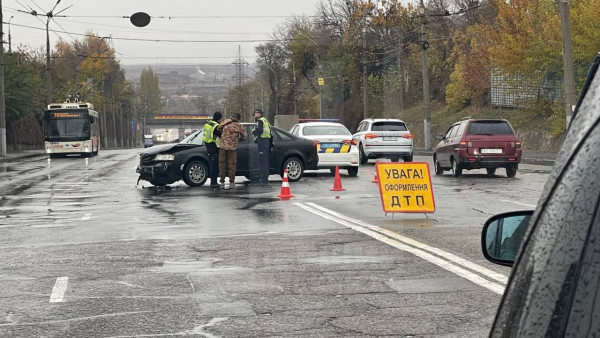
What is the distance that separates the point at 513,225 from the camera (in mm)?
2984

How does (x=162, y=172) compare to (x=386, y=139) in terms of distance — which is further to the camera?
(x=386, y=139)

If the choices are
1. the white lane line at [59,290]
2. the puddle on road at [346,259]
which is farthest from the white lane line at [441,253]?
the white lane line at [59,290]

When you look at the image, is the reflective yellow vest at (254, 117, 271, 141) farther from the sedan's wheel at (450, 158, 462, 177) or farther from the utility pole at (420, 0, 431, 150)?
the utility pole at (420, 0, 431, 150)

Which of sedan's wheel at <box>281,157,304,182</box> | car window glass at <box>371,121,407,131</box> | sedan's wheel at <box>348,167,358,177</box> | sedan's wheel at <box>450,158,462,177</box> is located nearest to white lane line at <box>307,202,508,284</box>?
sedan's wheel at <box>281,157,304,182</box>

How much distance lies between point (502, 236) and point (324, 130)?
25.9 m

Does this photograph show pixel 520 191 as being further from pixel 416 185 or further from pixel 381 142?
pixel 381 142

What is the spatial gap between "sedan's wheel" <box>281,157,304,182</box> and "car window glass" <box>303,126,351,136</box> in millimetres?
3277

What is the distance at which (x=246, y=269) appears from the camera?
945 centimetres

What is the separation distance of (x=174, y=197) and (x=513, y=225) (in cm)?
1775

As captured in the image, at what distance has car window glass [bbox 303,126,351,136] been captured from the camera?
28.7 metres

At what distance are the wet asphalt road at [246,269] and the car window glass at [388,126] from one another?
16097 millimetres

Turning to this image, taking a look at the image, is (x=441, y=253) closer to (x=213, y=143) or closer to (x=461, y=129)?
(x=213, y=143)

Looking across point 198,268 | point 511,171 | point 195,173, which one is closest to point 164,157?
point 195,173

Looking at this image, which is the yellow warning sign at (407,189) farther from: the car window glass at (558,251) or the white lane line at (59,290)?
the car window glass at (558,251)
